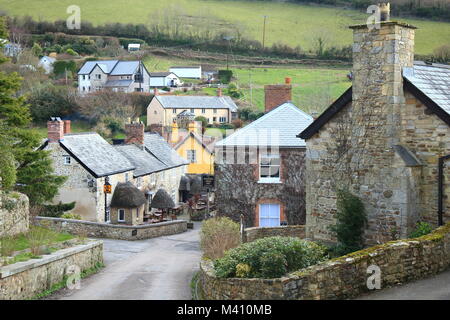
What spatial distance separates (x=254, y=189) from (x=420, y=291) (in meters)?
14.5

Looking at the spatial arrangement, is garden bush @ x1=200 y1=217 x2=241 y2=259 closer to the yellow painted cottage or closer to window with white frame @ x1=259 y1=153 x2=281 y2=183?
window with white frame @ x1=259 y1=153 x2=281 y2=183

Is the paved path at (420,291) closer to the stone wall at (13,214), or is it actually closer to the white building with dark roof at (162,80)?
the stone wall at (13,214)

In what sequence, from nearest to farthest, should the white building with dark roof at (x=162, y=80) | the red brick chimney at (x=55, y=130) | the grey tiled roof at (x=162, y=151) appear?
the red brick chimney at (x=55, y=130)
the grey tiled roof at (x=162, y=151)
the white building with dark roof at (x=162, y=80)

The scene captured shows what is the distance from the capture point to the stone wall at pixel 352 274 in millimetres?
11984

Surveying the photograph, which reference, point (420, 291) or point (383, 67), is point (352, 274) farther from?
point (383, 67)

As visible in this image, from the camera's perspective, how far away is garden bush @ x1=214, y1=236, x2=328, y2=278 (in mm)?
13391

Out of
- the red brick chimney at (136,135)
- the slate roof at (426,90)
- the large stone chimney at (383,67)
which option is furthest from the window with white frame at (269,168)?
the red brick chimney at (136,135)

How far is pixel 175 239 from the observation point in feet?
98.7

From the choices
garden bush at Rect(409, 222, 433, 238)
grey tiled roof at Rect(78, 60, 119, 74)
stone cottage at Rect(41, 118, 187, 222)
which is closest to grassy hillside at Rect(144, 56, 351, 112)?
grey tiled roof at Rect(78, 60, 119, 74)

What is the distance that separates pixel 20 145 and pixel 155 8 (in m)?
117

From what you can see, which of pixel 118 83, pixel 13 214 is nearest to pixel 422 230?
pixel 13 214

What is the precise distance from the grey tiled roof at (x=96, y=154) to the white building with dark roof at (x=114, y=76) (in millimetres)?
55573

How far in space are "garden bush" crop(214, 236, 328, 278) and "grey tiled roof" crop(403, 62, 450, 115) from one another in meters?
5.49

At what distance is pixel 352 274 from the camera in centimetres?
1252
